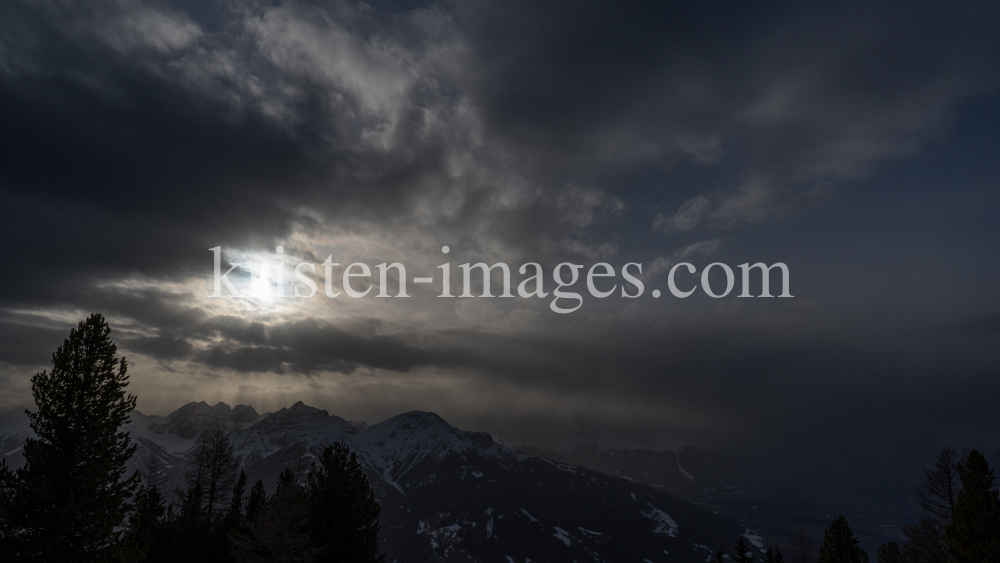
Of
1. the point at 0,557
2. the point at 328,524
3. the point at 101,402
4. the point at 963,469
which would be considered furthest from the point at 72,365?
the point at 963,469

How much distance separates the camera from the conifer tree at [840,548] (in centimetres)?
2861

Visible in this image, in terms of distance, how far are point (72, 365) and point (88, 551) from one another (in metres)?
7.28

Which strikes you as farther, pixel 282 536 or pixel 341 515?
pixel 341 515

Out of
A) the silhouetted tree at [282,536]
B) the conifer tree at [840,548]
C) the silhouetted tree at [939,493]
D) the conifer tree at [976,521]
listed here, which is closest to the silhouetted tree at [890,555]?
the silhouetted tree at [939,493]

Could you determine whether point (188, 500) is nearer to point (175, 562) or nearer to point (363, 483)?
point (175, 562)

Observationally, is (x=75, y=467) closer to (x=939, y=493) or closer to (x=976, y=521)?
(x=976, y=521)

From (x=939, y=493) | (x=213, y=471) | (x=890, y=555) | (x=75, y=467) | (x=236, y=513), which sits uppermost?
(x=75, y=467)

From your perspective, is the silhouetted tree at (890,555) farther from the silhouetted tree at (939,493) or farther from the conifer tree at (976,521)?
the conifer tree at (976,521)

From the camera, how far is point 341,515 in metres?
28.3

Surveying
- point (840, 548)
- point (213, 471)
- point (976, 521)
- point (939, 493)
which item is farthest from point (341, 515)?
point (939, 493)

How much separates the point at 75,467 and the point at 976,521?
4096 centimetres

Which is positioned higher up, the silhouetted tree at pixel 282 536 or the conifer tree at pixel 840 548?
the silhouetted tree at pixel 282 536

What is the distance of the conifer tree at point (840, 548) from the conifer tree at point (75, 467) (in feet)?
129

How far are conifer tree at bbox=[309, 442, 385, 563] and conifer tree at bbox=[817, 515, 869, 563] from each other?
30055 mm
